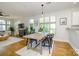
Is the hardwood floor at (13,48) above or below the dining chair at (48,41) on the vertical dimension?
below

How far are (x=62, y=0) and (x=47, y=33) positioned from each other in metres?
Result: 0.67

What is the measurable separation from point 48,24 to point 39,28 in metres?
0.19

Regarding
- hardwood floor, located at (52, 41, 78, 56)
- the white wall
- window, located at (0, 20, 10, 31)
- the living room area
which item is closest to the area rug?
the living room area

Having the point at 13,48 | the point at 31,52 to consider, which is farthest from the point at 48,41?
the point at 13,48

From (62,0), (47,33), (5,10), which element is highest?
(62,0)

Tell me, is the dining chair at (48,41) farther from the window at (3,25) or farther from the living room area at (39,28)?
the window at (3,25)

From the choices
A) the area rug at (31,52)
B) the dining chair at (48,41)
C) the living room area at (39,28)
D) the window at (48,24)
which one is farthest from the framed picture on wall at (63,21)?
the area rug at (31,52)

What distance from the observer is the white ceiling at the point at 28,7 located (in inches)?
63.9

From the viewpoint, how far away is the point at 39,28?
5.63 ft

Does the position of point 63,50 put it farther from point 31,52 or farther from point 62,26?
point 31,52

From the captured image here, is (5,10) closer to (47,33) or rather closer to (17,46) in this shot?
(17,46)

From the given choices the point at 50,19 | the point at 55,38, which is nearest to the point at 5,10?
the point at 50,19

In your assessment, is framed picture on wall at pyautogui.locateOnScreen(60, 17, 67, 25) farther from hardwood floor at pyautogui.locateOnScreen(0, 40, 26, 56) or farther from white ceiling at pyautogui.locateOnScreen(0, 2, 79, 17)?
hardwood floor at pyautogui.locateOnScreen(0, 40, 26, 56)

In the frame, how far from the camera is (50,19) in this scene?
1697 millimetres
